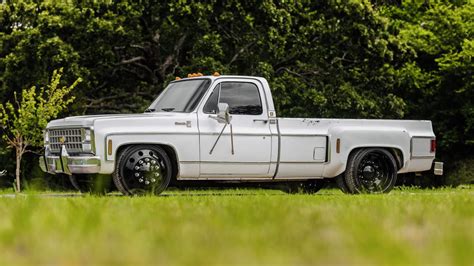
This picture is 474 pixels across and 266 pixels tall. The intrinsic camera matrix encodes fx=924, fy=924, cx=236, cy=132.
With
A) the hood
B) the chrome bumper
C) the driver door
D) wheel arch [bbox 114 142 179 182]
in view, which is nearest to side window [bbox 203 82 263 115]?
the driver door

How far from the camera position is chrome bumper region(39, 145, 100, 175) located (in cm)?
1215

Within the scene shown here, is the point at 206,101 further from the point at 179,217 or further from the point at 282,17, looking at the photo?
the point at 282,17

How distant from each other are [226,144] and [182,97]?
39.4 inches

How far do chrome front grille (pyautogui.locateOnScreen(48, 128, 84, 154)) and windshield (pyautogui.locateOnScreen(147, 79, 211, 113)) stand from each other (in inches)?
55.3

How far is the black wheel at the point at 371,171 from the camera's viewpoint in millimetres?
14148

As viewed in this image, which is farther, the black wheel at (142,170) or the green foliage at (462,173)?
the green foliage at (462,173)

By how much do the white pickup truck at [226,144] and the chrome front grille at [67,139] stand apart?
14mm

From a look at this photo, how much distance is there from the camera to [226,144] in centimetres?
1305

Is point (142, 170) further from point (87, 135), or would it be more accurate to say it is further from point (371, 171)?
point (371, 171)

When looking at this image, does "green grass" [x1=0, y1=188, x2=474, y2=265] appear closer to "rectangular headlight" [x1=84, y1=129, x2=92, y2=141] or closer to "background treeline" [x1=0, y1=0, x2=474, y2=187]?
"rectangular headlight" [x1=84, y1=129, x2=92, y2=141]

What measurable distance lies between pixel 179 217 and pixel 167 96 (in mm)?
7937

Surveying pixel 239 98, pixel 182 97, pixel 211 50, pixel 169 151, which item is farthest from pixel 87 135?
pixel 211 50

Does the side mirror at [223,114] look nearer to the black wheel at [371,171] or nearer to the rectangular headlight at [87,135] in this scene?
the rectangular headlight at [87,135]

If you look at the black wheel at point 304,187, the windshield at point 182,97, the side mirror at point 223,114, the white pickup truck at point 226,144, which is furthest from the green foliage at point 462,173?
the side mirror at point 223,114
